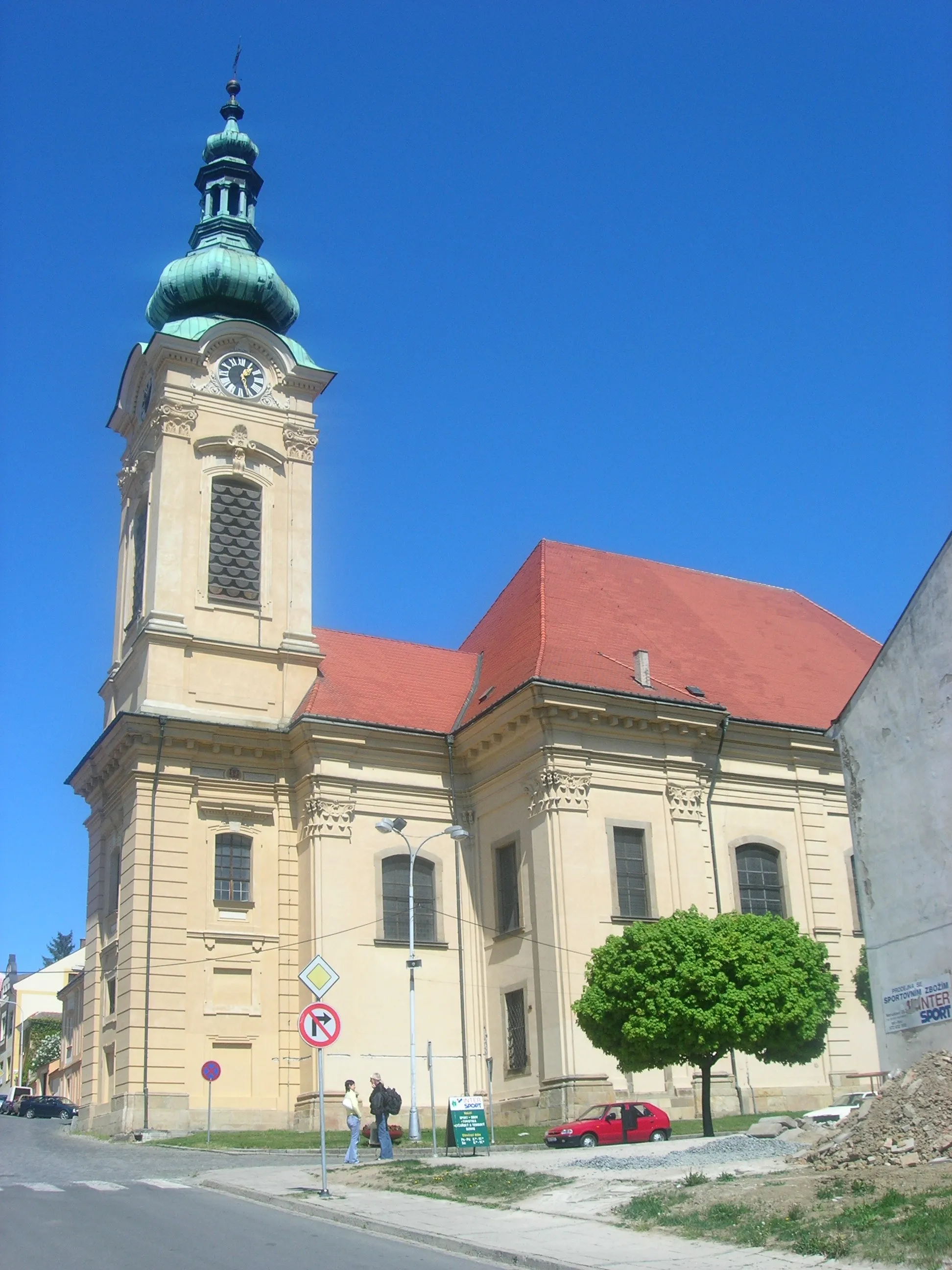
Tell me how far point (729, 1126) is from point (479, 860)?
33.6 ft

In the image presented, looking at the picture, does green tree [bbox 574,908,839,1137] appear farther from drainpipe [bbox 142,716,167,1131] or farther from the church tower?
the church tower

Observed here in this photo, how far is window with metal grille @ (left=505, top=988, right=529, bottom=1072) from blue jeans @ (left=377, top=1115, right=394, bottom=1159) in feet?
33.3

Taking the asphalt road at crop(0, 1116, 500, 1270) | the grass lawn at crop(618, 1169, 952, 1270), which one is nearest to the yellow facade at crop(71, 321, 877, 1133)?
the asphalt road at crop(0, 1116, 500, 1270)

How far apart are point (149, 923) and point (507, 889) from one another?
9.10m

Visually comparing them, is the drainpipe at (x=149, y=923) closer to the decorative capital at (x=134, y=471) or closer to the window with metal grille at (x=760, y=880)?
the decorative capital at (x=134, y=471)

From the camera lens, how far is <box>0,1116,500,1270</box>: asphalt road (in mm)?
11414

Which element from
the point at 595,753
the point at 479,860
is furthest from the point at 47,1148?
the point at 595,753

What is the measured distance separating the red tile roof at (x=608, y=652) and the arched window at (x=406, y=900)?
372 cm

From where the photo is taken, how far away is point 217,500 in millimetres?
37781

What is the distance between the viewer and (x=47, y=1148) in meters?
28.3

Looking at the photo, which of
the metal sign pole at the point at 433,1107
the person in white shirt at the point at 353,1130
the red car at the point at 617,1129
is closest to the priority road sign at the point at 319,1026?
the person in white shirt at the point at 353,1130

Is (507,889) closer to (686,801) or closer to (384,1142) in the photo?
(686,801)

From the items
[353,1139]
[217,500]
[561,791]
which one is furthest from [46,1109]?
[353,1139]

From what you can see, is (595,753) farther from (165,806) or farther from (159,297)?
(159,297)
